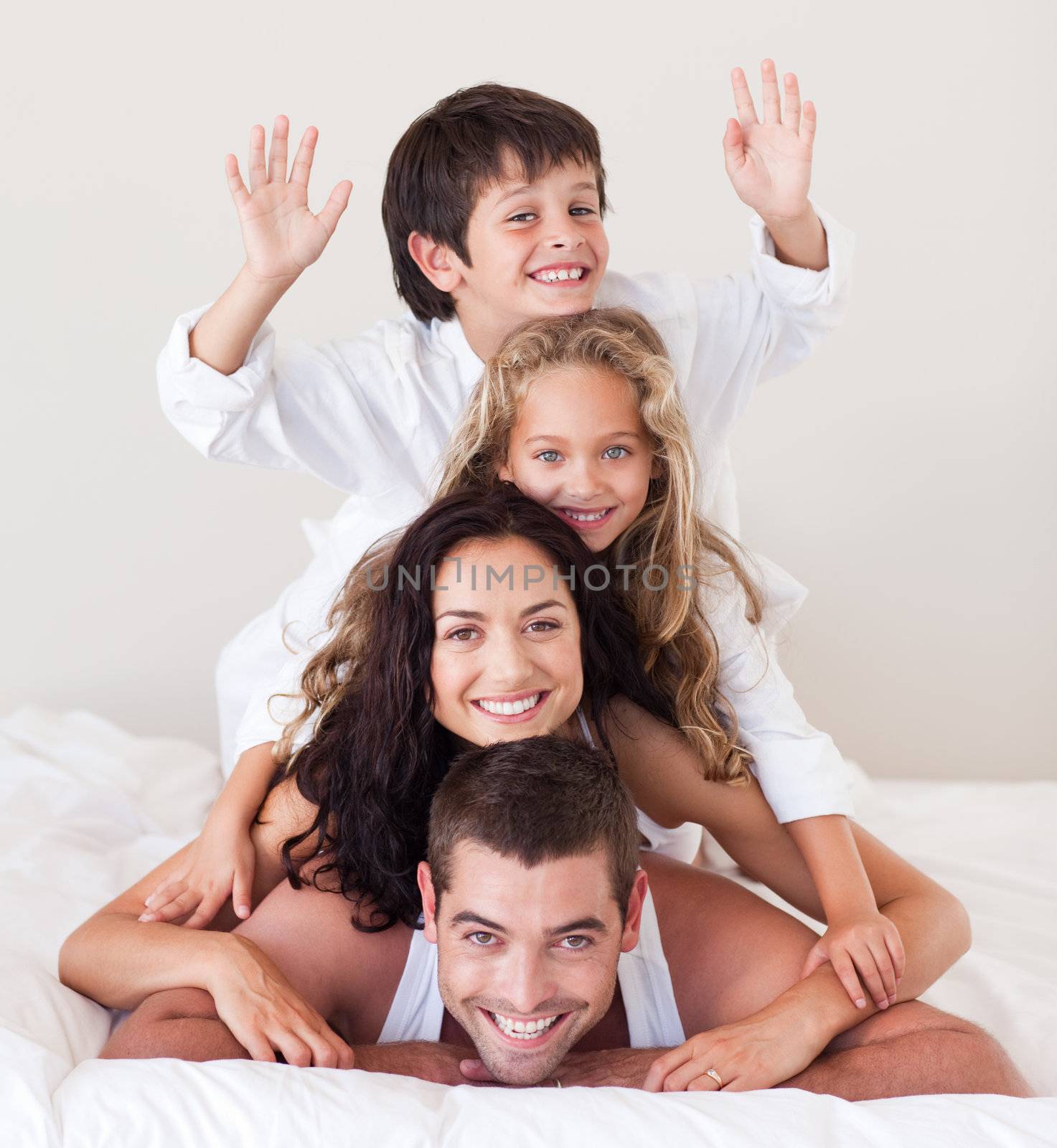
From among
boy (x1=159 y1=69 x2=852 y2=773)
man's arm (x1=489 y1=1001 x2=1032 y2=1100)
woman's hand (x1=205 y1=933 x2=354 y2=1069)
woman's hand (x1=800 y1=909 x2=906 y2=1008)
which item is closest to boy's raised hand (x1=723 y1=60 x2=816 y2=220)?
boy (x1=159 y1=69 x2=852 y2=773)

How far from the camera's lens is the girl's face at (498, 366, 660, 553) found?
174 centimetres

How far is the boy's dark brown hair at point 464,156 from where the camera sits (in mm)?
1915

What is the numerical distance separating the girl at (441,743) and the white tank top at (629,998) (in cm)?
6

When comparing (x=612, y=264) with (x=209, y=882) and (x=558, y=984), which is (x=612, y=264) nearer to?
(x=209, y=882)

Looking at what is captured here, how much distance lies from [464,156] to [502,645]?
2.56 feet

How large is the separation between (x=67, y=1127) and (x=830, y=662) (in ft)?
8.13

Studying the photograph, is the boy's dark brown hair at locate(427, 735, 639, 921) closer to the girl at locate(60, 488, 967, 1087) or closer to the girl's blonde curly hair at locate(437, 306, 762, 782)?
the girl at locate(60, 488, 967, 1087)

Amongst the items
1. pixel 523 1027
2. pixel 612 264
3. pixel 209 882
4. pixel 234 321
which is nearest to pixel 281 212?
pixel 234 321

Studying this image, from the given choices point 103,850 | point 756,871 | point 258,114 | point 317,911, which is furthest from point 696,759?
point 258,114

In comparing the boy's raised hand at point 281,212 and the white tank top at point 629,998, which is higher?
the boy's raised hand at point 281,212

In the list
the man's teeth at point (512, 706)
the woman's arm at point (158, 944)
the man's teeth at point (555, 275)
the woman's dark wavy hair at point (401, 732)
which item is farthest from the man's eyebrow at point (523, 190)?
the woman's arm at point (158, 944)

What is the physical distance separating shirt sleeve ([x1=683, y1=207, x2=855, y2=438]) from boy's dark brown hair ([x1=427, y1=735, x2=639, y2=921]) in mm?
782

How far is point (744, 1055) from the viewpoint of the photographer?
141cm

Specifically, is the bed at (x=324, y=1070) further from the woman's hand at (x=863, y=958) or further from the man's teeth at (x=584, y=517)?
the man's teeth at (x=584, y=517)
